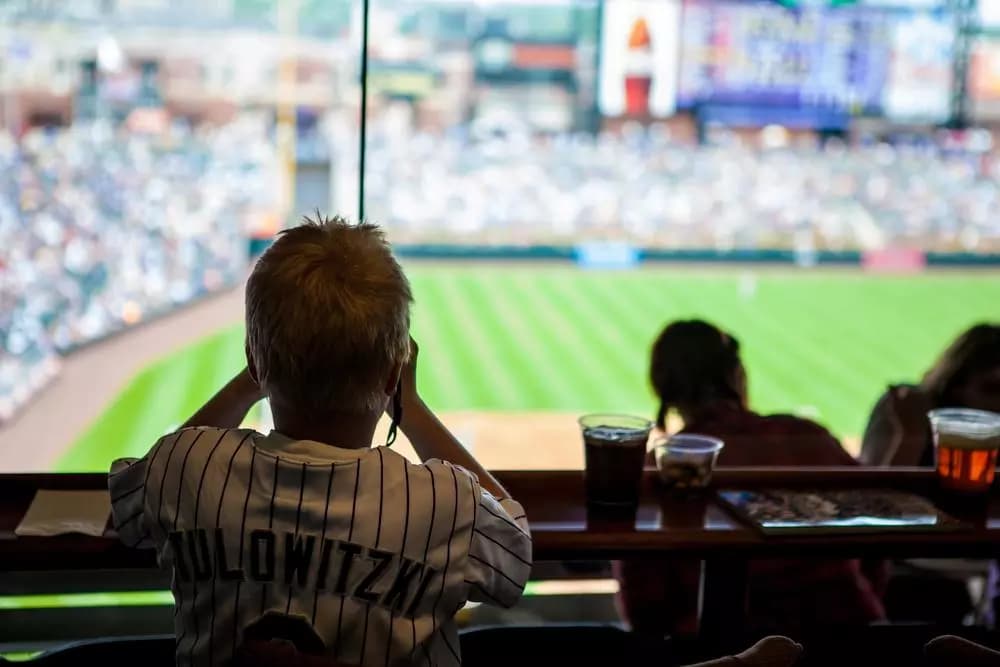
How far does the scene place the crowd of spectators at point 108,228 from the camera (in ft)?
24.7

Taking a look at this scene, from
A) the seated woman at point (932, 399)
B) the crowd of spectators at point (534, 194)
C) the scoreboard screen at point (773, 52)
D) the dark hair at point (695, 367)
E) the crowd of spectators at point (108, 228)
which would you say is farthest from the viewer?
the scoreboard screen at point (773, 52)

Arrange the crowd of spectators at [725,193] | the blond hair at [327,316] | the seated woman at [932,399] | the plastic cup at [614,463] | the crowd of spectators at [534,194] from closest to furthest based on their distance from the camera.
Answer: the blond hair at [327,316]
the plastic cup at [614,463]
the seated woman at [932,399]
the crowd of spectators at [534,194]
the crowd of spectators at [725,193]

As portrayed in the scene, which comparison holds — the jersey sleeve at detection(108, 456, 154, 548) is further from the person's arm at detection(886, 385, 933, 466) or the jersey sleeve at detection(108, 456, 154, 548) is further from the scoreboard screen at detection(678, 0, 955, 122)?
the scoreboard screen at detection(678, 0, 955, 122)

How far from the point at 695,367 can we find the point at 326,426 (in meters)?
0.85

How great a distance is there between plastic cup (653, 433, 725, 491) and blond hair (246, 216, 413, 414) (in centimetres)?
53

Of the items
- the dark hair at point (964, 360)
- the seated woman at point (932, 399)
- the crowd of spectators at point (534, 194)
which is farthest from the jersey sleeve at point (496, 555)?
the crowd of spectators at point (534, 194)

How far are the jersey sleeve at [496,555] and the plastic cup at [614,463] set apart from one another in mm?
299

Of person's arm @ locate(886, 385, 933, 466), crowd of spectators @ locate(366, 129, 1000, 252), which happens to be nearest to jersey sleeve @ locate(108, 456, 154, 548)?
person's arm @ locate(886, 385, 933, 466)

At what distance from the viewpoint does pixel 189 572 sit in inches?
31.3

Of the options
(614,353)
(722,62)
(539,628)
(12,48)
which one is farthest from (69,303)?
(539,628)

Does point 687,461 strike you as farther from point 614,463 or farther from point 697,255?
point 697,255

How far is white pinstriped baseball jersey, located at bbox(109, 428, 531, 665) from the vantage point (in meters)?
0.76

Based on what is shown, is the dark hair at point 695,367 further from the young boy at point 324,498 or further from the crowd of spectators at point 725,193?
the crowd of spectators at point 725,193

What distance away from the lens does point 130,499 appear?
854 mm
